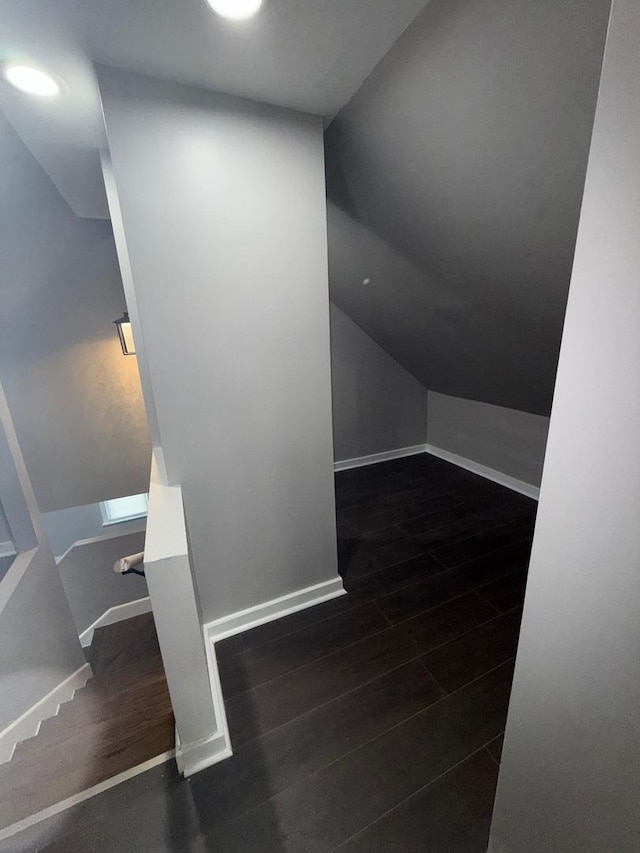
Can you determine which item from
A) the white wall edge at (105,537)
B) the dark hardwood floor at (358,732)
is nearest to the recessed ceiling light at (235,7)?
the dark hardwood floor at (358,732)

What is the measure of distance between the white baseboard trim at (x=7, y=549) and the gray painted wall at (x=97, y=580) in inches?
65.5

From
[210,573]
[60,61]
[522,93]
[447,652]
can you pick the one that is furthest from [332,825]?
[60,61]

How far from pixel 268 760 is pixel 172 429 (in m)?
1.28

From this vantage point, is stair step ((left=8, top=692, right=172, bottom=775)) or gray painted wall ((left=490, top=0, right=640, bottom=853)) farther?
stair step ((left=8, top=692, right=172, bottom=775))

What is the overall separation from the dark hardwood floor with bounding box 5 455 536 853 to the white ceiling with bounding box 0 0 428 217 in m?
2.30

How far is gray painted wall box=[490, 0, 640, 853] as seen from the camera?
48 cm

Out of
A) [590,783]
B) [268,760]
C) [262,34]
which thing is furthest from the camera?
[268,760]

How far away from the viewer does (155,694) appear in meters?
1.67

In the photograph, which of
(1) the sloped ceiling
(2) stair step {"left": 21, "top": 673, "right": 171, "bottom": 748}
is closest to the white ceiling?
(1) the sloped ceiling

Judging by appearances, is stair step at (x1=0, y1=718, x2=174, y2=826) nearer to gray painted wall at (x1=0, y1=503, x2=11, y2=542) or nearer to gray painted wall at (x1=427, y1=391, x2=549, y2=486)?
gray painted wall at (x1=0, y1=503, x2=11, y2=542)

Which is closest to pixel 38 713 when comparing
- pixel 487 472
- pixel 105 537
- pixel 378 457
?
pixel 105 537

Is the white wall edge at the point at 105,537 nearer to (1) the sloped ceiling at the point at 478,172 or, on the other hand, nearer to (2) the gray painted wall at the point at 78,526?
(2) the gray painted wall at the point at 78,526

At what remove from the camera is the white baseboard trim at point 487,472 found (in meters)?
2.96

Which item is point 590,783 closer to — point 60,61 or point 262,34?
point 262,34
